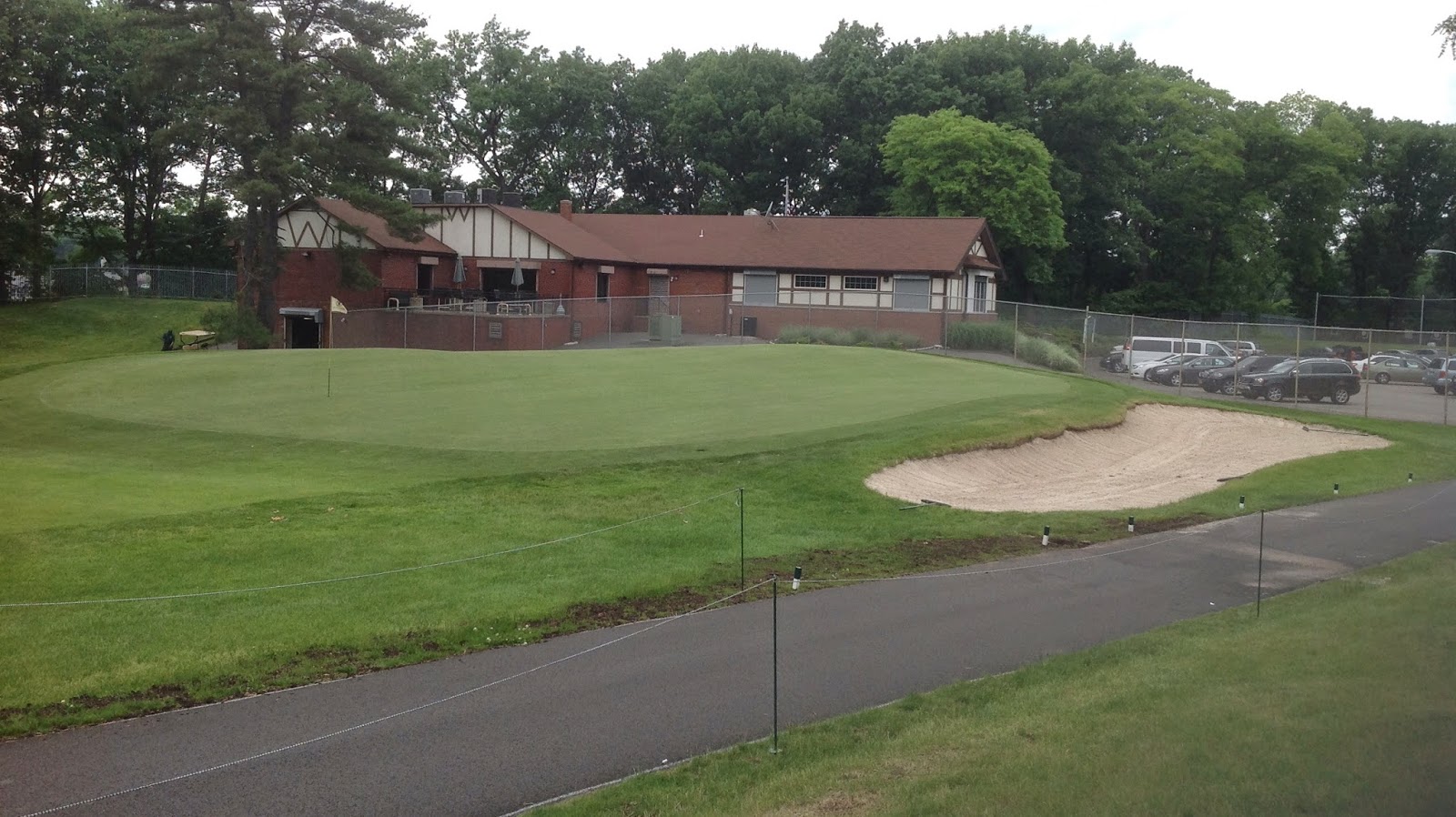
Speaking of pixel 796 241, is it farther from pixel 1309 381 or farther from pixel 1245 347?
pixel 1309 381

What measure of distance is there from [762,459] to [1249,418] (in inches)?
808

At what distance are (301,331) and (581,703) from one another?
54.2m

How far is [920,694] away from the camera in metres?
10.1

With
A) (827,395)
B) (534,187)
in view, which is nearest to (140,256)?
(534,187)

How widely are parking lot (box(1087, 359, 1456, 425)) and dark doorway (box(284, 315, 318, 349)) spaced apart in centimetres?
3747

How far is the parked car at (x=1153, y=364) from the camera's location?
152ft

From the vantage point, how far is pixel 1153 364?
4691 cm

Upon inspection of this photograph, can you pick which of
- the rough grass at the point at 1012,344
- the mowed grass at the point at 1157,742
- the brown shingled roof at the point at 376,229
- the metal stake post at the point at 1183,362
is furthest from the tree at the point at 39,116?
the mowed grass at the point at 1157,742

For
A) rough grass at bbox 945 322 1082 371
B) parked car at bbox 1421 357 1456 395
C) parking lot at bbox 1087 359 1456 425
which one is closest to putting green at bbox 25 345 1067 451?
rough grass at bbox 945 322 1082 371

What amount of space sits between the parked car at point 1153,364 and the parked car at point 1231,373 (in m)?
2.44

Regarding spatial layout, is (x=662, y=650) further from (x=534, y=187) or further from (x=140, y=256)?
(x=534, y=187)

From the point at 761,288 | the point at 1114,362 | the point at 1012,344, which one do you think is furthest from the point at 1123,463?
the point at 761,288

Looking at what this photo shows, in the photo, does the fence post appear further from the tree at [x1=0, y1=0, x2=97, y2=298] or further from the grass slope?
the tree at [x1=0, y1=0, x2=97, y2=298]

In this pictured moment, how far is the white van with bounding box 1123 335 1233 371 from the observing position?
1898 inches
